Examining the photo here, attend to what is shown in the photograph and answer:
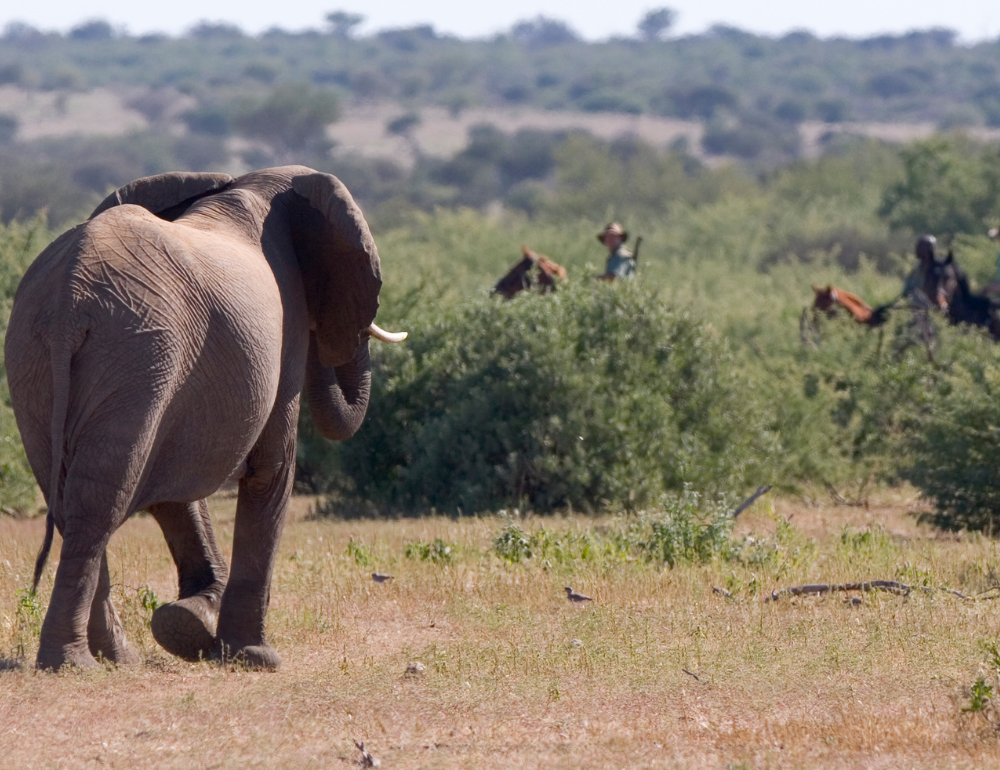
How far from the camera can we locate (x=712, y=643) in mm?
6930

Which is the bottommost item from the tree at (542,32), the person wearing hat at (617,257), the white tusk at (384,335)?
the person wearing hat at (617,257)

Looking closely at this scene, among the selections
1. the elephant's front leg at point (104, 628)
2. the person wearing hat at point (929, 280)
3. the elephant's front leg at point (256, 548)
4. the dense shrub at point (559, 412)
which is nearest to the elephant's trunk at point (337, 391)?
the elephant's front leg at point (256, 548)

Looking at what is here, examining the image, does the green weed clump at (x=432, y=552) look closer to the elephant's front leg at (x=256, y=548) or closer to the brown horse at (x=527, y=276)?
the elephant's front leg at (x=256, y=548)

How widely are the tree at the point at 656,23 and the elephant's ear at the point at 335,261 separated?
17006 centimetres

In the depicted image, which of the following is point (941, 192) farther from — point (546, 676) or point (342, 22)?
point (342, 22)

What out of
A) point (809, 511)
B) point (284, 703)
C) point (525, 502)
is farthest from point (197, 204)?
point (809, 511)

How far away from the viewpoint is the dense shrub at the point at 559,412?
42.1 ft

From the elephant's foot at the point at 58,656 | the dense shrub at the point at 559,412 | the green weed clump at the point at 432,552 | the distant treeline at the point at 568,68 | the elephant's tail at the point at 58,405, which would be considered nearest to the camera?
the elephant's tail at the point at 58,405

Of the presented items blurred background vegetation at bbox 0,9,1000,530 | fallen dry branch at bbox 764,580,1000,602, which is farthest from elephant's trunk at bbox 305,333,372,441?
blurred background vegetation at bbox 0,9,1000,530

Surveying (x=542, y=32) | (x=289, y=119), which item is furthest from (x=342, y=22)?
(x=289, y=119)

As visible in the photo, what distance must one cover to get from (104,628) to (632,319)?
800 cm

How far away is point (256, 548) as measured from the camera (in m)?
6.63

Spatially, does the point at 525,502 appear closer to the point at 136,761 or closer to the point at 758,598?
the point at 758,598

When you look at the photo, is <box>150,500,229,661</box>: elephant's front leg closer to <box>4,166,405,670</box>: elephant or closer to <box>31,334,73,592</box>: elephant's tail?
<box>4,166,405,670</box>: elephant
